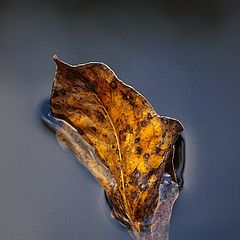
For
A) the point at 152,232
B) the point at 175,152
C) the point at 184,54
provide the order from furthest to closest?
the point at 184,54
the point at 175,152
the point at 152,232

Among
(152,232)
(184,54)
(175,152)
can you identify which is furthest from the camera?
(184,54)

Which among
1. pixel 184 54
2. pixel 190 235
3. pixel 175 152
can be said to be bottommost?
pixel 190 235

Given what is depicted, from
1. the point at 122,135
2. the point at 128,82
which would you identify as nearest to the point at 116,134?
the point at 122,135

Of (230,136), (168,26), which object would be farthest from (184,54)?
(230,136)

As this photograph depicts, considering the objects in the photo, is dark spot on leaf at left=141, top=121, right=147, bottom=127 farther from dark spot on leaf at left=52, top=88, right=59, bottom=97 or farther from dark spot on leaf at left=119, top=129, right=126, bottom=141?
dark spot on leaf at left=52, top=88, right=59, bottom=97

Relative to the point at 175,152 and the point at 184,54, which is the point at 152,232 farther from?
the point at 184,54

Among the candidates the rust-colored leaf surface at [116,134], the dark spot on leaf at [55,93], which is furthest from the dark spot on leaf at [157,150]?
the dark spot on leaf at [55,93]

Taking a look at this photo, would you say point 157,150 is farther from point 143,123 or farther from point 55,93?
point 55,93
